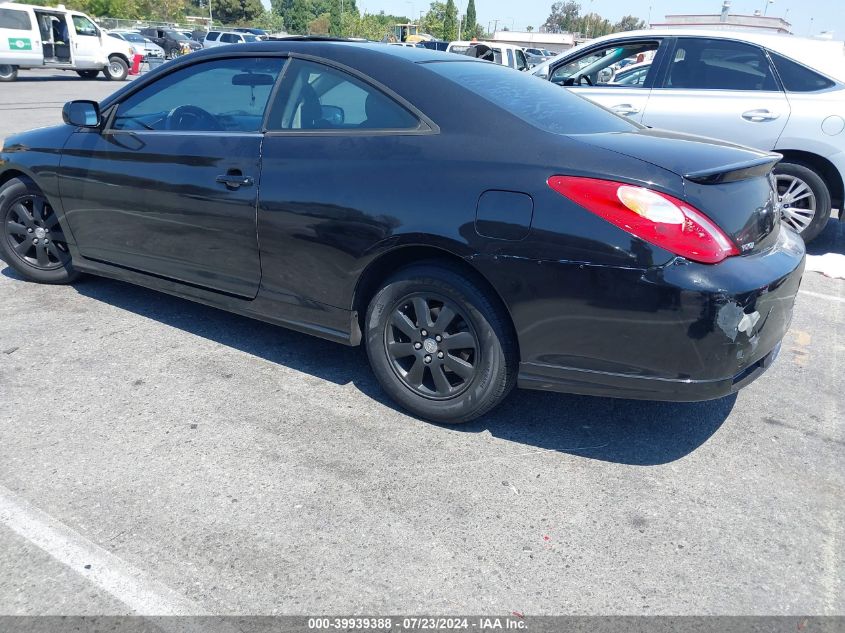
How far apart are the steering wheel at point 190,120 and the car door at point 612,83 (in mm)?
4014

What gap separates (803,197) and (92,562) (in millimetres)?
6102

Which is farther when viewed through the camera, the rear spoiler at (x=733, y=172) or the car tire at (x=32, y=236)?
the car tire at (x=32, y=236)

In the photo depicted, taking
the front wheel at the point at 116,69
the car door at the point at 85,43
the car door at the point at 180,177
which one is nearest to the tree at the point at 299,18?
the front wheel at the point at 116,69

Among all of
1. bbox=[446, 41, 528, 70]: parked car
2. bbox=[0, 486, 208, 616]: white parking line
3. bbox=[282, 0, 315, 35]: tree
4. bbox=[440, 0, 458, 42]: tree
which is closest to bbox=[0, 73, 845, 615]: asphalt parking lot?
bbox=[0, 486, 208, 616]: white parking line

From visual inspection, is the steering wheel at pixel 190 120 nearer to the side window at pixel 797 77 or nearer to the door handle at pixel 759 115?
the door handle at pixel 759 115

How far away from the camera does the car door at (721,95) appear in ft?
20.7

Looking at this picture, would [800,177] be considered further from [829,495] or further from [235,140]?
[235,140]

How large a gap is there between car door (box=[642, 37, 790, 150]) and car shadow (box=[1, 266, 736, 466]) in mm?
3611

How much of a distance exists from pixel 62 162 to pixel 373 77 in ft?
7.34

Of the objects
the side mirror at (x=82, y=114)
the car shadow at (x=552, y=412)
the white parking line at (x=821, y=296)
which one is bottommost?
the white parking line at (x=821, y=296)

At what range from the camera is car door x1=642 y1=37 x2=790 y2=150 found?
20.7 feet

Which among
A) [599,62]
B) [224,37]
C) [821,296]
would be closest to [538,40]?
[224,37]

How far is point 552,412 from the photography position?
3.54 meters

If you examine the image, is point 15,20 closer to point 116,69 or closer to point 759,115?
point 116,69
